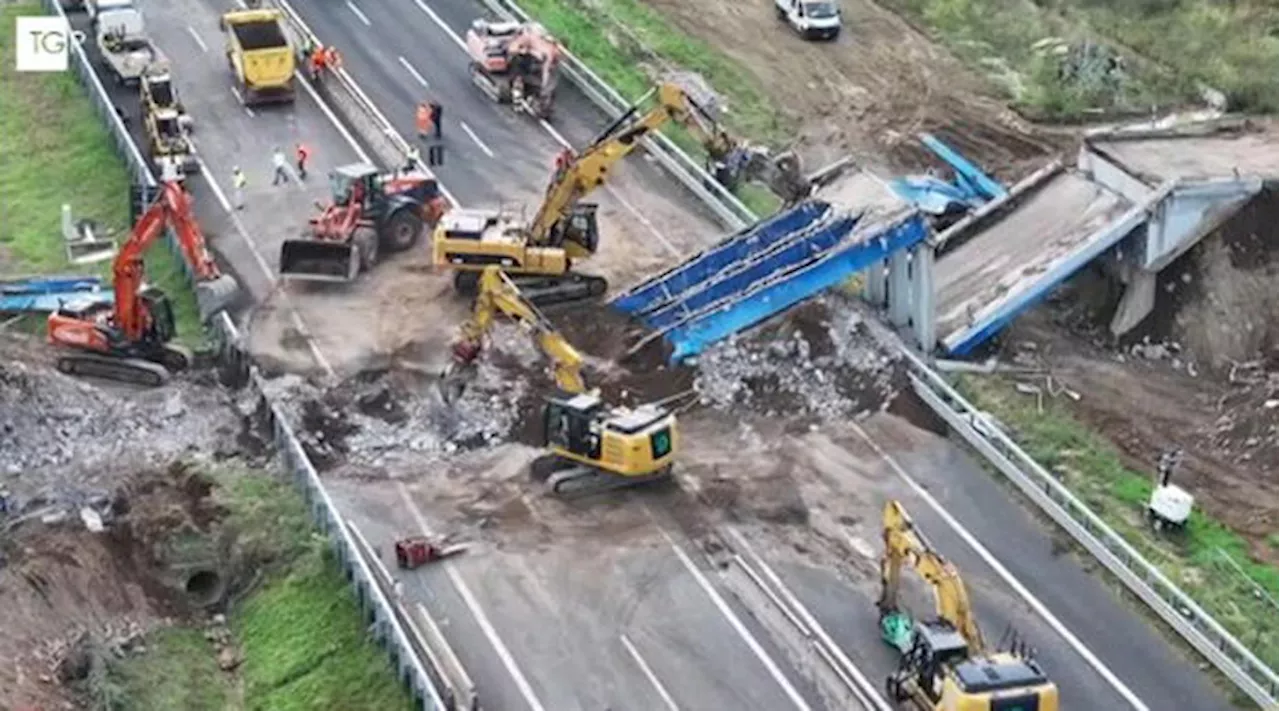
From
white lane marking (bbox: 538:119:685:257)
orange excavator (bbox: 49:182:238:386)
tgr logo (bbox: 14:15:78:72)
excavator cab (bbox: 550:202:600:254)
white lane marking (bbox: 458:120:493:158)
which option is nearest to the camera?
orange excavator (bbox: 49:182:238:386)

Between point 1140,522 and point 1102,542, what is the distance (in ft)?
7.30

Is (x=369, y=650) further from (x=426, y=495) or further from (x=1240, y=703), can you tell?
(x=1240, y=703)

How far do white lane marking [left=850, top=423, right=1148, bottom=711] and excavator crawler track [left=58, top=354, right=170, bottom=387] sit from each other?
16.2 meters

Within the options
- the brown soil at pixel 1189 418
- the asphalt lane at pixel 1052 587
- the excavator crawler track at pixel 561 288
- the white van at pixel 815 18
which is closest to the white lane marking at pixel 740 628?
the asphalt lane at pixel 1052 587

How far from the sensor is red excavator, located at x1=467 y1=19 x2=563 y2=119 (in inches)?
2493

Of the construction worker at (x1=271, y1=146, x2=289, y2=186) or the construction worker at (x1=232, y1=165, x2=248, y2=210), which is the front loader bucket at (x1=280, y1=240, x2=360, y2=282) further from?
the construction worker at (x1=271, y1=146, x2=289, y2=186)

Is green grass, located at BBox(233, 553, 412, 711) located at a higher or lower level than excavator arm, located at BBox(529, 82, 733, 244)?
lower

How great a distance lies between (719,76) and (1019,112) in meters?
9.83

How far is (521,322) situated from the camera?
156ft

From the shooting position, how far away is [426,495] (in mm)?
43812

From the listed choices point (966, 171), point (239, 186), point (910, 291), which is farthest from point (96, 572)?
point (966, 171)

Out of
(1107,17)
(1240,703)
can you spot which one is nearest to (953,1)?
(1107,17)

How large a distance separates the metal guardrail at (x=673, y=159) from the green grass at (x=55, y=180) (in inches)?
564

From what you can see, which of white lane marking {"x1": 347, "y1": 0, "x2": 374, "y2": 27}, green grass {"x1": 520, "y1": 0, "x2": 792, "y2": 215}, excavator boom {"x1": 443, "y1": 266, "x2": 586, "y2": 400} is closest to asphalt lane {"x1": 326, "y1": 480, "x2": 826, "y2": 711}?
excavator boom {"x1": 443, "y1": 266, "x2": 586, "y2": 400}
